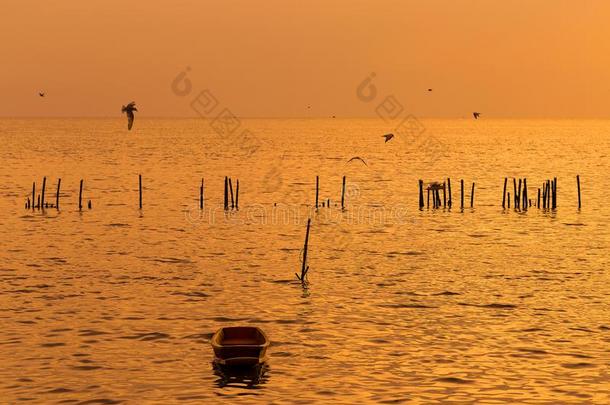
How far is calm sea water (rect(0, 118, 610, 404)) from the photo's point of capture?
75.5 ft

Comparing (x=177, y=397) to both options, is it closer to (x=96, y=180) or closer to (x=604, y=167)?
(x=96, y=180)

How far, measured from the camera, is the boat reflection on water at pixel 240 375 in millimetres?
22844

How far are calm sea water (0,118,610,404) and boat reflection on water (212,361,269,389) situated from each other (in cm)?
8

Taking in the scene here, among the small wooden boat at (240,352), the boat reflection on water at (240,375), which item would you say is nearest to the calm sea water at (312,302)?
the boat reflection on water at (240,375)

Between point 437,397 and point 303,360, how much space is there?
4818mm

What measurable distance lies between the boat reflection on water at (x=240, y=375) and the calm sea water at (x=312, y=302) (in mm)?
Answer: 84

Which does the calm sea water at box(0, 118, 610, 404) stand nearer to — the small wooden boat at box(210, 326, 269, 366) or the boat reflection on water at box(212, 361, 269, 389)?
the boat reflection on water at box(212, 361, 269, 389)

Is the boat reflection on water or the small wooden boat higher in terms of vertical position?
the small wooden boat

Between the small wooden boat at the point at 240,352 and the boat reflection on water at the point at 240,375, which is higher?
the small wooden boat at the point at 240,352

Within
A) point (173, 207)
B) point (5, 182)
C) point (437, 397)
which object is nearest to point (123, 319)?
point (437, 397)

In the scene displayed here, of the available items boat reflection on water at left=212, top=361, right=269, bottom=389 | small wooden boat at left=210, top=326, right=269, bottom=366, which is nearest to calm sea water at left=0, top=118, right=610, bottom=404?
boat reflection on water at left=212, top=361, right=269, bottom=389

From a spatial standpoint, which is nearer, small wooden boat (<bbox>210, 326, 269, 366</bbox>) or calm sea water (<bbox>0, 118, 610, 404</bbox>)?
calm sea water (<bbox>0, 118, 610, 404</bbox>)

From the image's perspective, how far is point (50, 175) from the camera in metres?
115

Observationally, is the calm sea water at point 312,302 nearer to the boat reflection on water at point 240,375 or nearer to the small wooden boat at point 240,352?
the boat reflection on water at point 240,375
